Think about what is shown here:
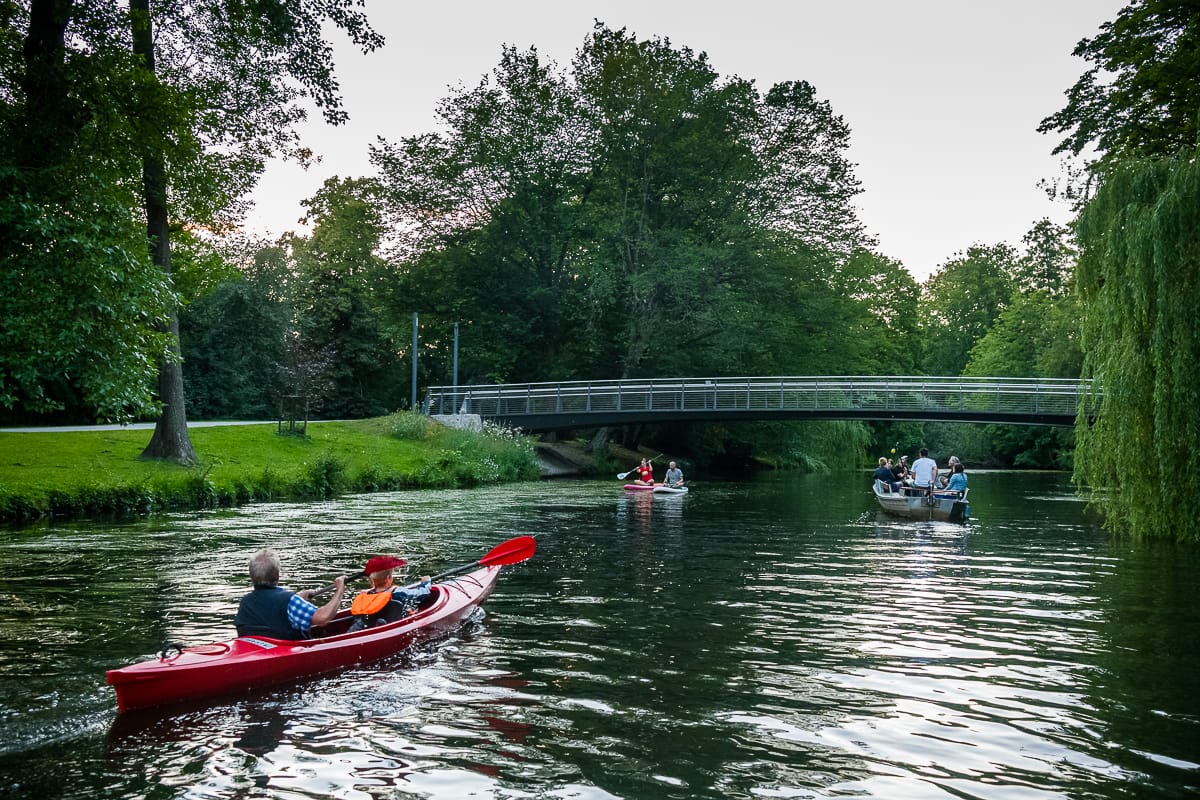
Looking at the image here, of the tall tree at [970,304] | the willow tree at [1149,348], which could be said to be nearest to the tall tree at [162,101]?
the willow tree at [1149,348]

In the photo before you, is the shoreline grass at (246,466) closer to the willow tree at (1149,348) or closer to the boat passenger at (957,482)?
the boat passenger at (957,482)

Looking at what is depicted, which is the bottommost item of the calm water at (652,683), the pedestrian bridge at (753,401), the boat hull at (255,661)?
the calm water at (652,683)

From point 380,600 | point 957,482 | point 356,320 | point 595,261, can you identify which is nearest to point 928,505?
point 957,482

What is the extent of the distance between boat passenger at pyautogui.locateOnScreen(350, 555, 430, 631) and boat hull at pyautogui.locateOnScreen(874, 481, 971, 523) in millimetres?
16272

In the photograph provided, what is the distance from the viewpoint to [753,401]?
137ft

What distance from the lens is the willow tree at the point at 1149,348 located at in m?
16.1

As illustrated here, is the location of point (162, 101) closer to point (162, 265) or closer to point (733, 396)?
point (162, 265)

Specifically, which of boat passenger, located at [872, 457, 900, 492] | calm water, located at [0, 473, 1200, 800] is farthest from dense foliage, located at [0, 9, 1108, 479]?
calm water, located at [0, 473, 1200, 800]

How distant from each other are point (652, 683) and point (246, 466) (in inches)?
758

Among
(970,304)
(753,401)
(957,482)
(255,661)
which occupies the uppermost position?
(970,304)

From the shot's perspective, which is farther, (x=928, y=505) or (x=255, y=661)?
(x=928, y=505)

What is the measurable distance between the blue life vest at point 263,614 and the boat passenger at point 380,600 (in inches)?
41.4

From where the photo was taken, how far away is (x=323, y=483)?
1017 inches

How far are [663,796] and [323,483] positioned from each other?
21.6 meters
